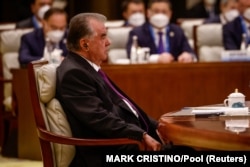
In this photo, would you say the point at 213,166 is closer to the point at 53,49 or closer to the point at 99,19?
the point at 99,19

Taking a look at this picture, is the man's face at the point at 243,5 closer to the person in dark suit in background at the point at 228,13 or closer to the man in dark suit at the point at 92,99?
the person in dark suit in background at the point at 228,13

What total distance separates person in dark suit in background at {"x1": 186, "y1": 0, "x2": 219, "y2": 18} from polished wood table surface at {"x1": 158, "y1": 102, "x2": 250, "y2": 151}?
22.3ft

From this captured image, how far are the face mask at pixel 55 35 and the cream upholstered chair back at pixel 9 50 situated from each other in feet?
1.32

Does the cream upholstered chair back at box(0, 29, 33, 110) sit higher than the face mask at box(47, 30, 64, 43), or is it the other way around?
the face mask at box(47, 30, 64, 43)

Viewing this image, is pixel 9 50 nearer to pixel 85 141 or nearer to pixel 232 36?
pixel 232 36

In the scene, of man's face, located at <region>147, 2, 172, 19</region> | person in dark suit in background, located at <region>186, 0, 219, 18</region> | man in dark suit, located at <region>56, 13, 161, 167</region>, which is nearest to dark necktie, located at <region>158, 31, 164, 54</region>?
man's face, located at <region>147, 2, 172, 19</region>

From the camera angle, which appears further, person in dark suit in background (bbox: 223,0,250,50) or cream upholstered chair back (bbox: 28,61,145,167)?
person in dark suit in background (bbox: 223,0,250,50)

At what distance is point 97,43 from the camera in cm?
326

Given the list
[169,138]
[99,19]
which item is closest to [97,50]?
[99,19]

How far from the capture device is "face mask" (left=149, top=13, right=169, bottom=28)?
21.0 ft

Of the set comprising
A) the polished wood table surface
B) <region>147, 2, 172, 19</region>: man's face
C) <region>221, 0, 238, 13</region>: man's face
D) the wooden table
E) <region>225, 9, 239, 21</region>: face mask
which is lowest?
the wooden table

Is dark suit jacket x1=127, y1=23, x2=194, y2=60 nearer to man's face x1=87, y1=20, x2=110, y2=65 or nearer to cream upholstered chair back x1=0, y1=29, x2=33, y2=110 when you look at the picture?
cream upholstered chair back x1=0, y1=29, x2=33, y2=110

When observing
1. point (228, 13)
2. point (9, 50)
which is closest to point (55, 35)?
point (9, 50)

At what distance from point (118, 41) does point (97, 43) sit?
10.7 feet
